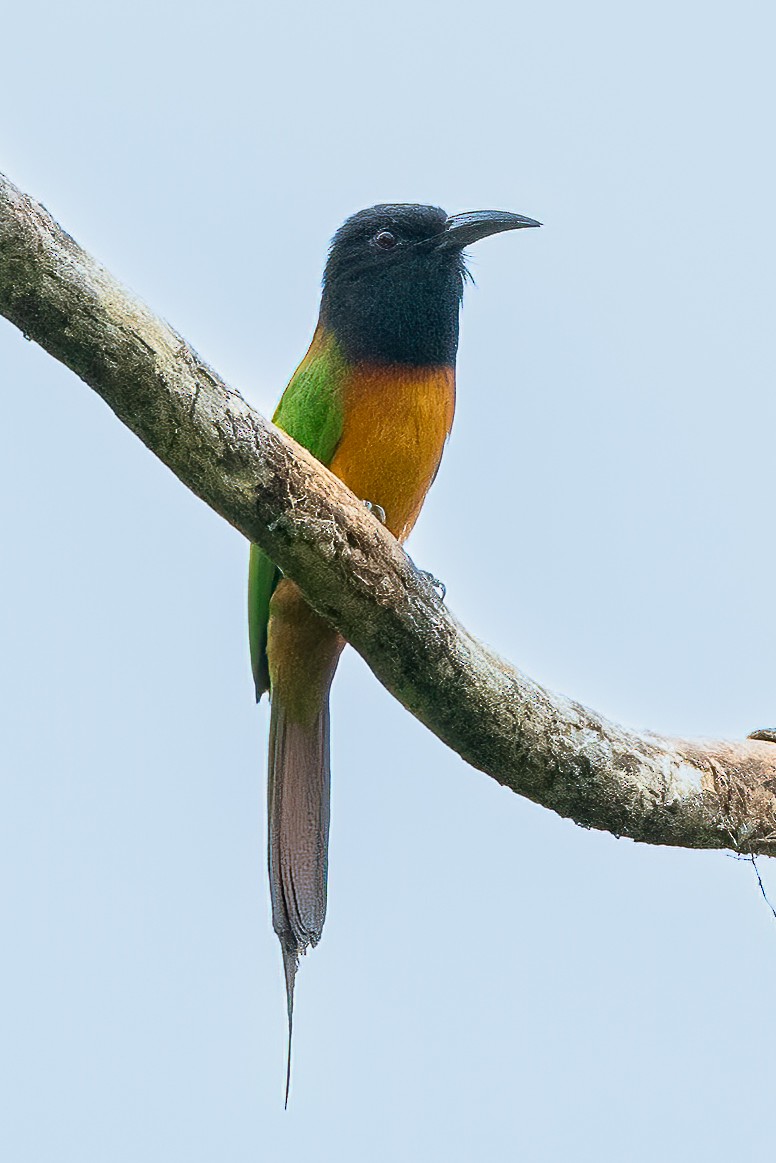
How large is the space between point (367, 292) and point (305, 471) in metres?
1.46

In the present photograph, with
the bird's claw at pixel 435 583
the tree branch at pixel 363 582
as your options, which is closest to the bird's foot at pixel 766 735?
the tree branch at pixel 363 582

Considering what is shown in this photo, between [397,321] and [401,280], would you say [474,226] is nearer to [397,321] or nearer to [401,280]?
[401,280]

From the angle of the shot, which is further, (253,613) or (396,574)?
(253,613)

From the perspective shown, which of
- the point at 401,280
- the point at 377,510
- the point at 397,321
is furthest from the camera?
the point at 401,280

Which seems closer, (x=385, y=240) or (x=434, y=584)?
(x=434, y=584)

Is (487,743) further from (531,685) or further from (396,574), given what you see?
(396,574)

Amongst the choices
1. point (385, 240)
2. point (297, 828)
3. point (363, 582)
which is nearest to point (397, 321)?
point (385, 240)

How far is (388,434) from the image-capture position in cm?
383

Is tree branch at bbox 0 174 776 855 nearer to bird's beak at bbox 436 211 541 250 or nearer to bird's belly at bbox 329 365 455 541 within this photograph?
bird's belly at bbox 329 365 455 541

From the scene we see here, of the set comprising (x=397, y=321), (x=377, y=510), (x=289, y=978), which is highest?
(x=397, y=321)

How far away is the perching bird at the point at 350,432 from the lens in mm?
3824

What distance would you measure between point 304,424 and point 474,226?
2.71ft

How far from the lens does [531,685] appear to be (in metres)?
3.33

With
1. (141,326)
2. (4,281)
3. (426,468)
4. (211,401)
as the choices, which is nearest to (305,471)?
(211,401)
